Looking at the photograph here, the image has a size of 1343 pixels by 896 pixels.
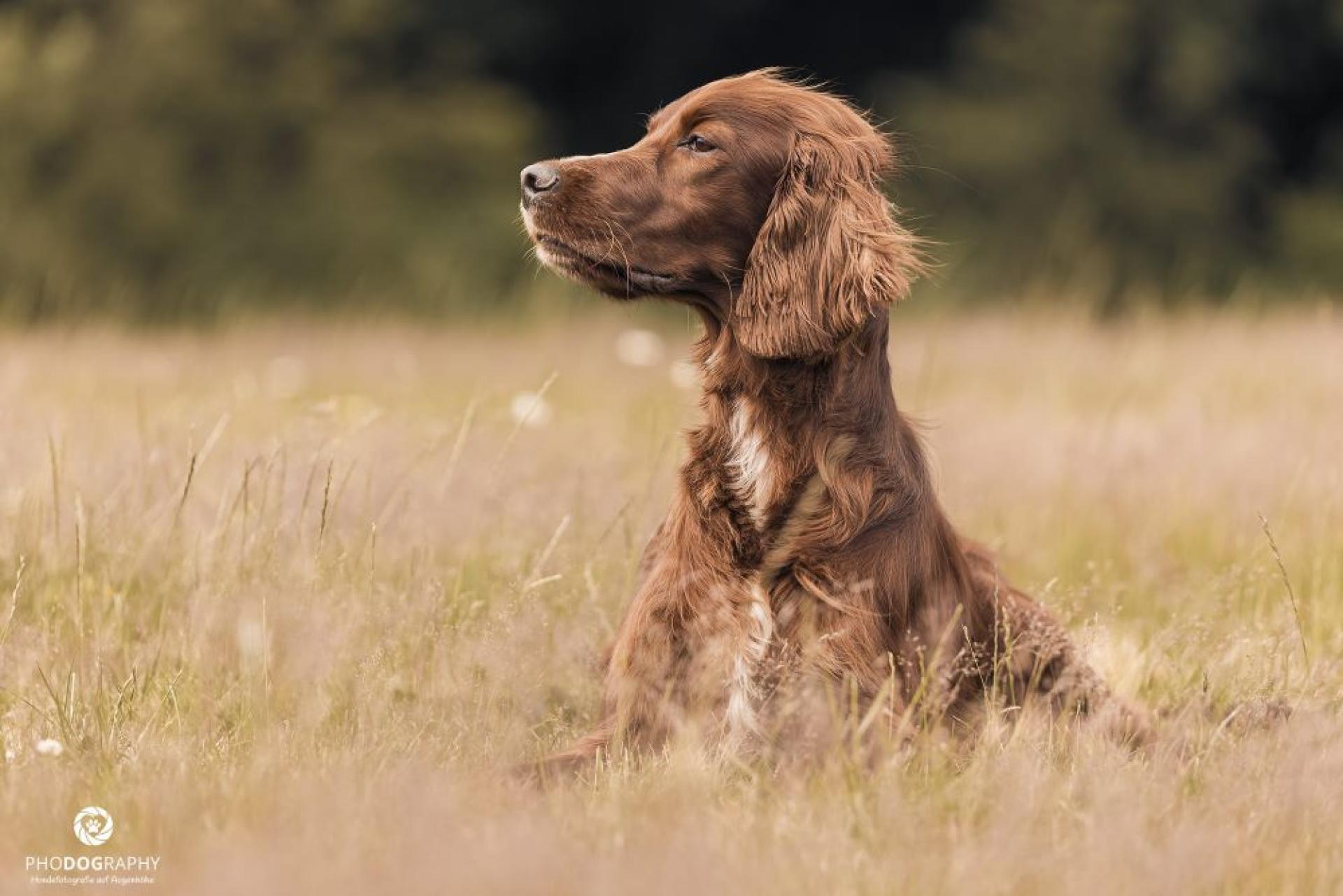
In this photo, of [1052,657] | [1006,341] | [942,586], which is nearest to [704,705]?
[942,586]

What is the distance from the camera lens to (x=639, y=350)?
20.3 feet

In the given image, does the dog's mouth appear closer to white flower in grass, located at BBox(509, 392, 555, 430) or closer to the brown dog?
the brown dog

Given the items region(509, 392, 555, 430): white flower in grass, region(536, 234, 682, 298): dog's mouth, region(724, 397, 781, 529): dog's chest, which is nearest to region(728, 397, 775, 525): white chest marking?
region(724, 397, 781, 529): dog's chest

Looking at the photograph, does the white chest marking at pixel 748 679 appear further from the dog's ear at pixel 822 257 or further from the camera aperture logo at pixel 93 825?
the camera aperture logo at pixel 93 825

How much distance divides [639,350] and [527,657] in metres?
3.26

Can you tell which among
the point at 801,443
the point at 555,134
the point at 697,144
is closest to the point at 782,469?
the point at 801,443

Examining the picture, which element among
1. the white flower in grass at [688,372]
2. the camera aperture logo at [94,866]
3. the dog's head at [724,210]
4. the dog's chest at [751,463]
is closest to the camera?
the camera aperture logo at [94,866]

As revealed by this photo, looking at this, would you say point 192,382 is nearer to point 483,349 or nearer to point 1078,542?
point 483,349

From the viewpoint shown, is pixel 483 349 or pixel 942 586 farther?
pixel 483 349

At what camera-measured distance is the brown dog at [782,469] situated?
2762 millimetres

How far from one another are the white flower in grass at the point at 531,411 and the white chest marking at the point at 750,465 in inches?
20.5

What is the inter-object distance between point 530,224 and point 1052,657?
1286 millimetres

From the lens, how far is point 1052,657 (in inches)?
122

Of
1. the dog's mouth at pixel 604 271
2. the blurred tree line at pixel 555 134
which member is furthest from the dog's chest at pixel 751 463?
the blurred tree line at pixel 555 134
